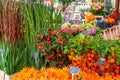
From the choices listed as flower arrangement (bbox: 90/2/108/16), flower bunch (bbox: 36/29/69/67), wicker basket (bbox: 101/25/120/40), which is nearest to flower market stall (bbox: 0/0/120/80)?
flower bunch (bbox: 36/29/69/67)

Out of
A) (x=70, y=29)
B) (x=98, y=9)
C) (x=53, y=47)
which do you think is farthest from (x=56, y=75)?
(x=98, y=9)

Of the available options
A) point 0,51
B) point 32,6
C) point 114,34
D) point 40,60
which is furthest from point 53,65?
point 114,34

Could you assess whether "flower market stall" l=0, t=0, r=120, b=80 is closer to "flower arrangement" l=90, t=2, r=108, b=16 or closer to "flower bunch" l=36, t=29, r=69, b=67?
"flower bunch" l=36, t=29, r=69, b=67

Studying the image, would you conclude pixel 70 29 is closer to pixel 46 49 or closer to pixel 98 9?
pixel 46 49

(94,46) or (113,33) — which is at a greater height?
(94,46)

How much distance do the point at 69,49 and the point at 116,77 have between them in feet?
1.48

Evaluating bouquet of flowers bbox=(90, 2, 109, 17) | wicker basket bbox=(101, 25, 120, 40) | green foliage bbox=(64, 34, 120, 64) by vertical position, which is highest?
green foliage bbox=(64, 34, 120, 64)

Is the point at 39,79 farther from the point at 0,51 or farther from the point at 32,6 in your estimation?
the point at 32,6

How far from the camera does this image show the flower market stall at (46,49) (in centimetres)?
200

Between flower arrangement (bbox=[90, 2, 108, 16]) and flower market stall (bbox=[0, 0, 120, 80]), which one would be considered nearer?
flower market stall (bbox=[0, 0, 120, 80])

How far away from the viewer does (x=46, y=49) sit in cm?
223

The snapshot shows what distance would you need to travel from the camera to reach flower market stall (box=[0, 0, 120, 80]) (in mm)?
1996

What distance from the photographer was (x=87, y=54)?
→ 211cm

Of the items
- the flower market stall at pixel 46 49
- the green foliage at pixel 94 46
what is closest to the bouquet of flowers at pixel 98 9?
the flower market stall at pixel 46 49
